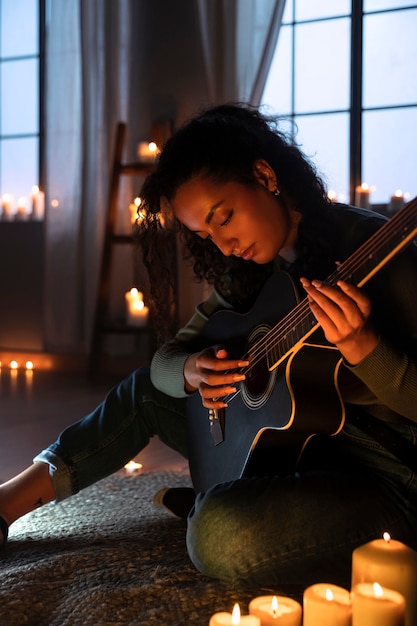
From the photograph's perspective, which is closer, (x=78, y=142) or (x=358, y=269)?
(x=358, y=269)

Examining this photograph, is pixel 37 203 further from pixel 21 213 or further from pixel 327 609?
pixel 327 609

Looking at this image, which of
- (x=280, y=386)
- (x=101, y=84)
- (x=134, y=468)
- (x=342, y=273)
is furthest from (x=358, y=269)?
(x=101, y=84)

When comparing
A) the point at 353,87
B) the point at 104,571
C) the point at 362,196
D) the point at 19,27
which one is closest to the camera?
the point at 104,571

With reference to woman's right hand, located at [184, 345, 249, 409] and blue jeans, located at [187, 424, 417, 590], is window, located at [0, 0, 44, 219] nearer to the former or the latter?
woman's right hand, located at [184, 345, 249, 409]

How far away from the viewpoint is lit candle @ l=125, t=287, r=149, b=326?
349cm

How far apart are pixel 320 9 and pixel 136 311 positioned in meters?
1.66

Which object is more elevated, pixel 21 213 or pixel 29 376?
pixel 21 213

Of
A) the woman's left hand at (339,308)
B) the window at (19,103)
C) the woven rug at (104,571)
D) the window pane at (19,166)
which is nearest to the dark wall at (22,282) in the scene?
the window at (19,103)

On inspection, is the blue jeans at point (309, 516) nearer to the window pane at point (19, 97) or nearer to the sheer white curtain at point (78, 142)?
the sheer white curtain at point (78, 142)

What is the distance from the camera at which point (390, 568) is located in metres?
0.82

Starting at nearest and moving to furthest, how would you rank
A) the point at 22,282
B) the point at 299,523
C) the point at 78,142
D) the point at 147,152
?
the point at 299,523 < the point at 147,152 < the point at 78,142 < the point at 22,282

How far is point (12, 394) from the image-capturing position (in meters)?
3.25

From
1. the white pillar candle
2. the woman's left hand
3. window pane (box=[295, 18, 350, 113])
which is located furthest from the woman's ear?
the white pillar candle

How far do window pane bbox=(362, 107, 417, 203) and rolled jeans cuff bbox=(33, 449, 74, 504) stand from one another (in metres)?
2.36
